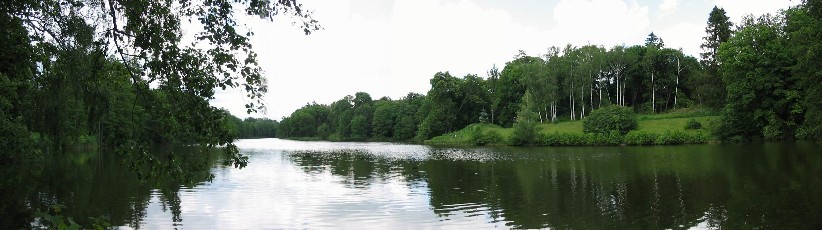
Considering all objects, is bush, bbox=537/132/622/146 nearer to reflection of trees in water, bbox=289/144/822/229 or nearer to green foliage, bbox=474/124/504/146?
green foliage, bbox=474/124/504/146

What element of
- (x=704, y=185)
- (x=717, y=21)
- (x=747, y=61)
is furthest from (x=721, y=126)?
(x=704, y=185)

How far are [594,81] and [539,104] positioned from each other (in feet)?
33.5

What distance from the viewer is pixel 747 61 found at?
5584cm

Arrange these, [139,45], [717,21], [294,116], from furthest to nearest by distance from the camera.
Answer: [294,116], [717,21], [139,45]

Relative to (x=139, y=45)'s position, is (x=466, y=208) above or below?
below

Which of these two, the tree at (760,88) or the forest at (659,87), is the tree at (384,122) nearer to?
the forest at (659,87)

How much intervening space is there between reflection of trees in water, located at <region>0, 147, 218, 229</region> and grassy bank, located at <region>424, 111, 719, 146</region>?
48.1 meters

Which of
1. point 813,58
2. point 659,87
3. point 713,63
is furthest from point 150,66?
point 659,87

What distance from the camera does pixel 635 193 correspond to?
18719 mm

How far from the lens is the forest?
50781 mm

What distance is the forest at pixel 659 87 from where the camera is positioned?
50781mm

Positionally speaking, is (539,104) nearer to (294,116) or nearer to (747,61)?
(747,61)

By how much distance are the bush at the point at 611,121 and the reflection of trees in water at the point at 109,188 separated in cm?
5148

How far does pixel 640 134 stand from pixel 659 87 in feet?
89.7
